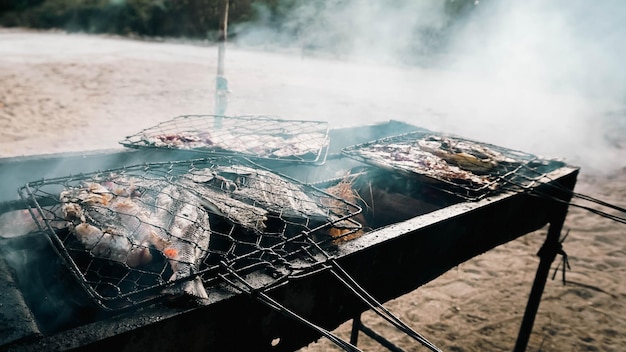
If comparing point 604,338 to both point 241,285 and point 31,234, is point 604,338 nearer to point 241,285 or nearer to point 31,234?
point 241,285

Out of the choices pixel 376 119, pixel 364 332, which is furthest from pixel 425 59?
pixel 364 332

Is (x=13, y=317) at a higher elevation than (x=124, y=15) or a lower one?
lower

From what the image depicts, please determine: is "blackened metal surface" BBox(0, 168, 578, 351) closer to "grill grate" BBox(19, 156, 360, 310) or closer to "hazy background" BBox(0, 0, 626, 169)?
"grill grate" BBox(19, 156, 360, 310)

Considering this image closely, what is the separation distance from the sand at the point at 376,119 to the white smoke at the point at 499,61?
0.20 meters

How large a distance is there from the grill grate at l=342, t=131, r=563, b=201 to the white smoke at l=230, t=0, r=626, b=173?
908 cm

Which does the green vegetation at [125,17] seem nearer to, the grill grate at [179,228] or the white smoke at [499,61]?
the white smoke at [499,61]

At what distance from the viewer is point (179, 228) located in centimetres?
239

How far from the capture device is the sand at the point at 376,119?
5664mm

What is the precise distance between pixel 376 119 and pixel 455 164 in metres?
9.51

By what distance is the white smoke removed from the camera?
14641 millimetres

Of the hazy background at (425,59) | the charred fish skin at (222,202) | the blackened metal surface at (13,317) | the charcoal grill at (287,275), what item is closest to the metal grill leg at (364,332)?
the charcoal grill at (287,275)

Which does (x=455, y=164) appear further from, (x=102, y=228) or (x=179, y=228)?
(x=102, y=228)

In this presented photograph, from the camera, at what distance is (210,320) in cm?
199

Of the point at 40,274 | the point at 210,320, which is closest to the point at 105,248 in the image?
the point at 40,274
